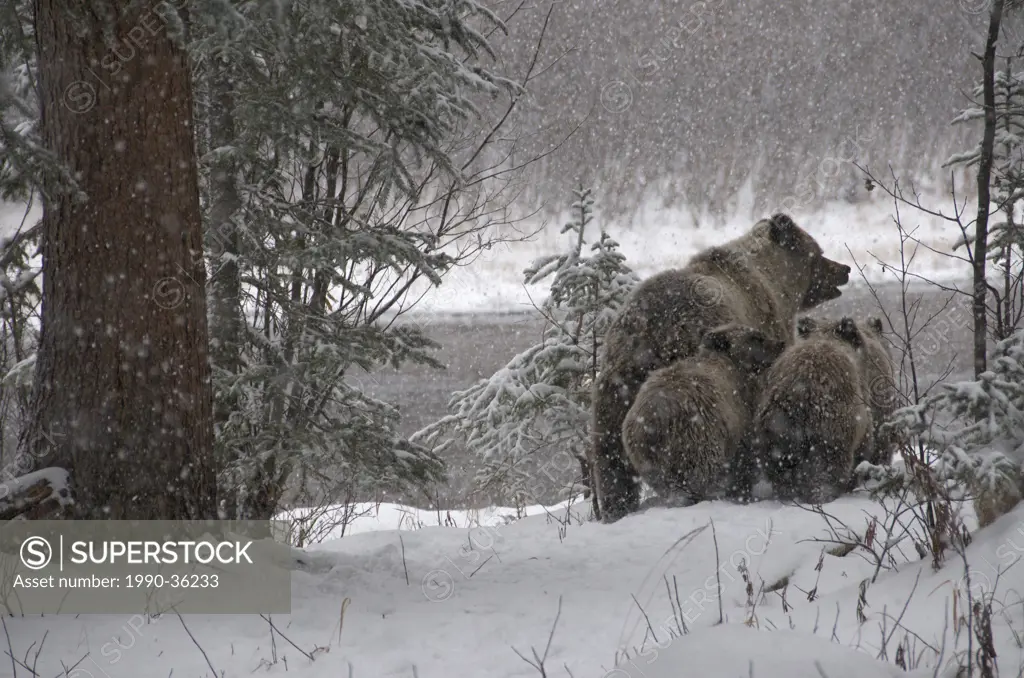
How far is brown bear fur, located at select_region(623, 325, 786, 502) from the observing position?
6.17 metres

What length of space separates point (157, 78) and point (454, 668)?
316cm

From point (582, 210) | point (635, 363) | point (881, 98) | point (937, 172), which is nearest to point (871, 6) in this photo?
point (881, 98)

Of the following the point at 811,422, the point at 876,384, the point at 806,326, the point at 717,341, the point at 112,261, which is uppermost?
the point at 112,261

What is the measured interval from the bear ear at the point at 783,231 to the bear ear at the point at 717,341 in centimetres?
221

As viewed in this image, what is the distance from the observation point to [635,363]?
6.73 m

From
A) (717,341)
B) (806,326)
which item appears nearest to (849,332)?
(806,326)

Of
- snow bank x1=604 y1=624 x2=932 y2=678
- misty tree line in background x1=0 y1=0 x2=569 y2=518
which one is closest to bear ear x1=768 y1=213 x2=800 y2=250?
misty tree line in background x1=0 y1=0 x2=569 y2=518

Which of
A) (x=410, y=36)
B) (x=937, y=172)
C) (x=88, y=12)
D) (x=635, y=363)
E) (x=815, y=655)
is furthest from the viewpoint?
(x=937, y=172)

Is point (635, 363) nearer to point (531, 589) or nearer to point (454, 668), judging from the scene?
point (531, 589)

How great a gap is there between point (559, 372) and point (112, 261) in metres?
5.14

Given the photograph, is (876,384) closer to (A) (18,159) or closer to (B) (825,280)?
(B) (825,280)

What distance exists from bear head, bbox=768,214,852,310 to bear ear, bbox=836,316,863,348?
1.69 m

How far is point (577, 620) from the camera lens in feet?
13.0

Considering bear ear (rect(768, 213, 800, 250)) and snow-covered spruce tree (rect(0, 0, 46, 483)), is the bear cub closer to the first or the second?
bear ear (rect(768, 213, 800, 250))
